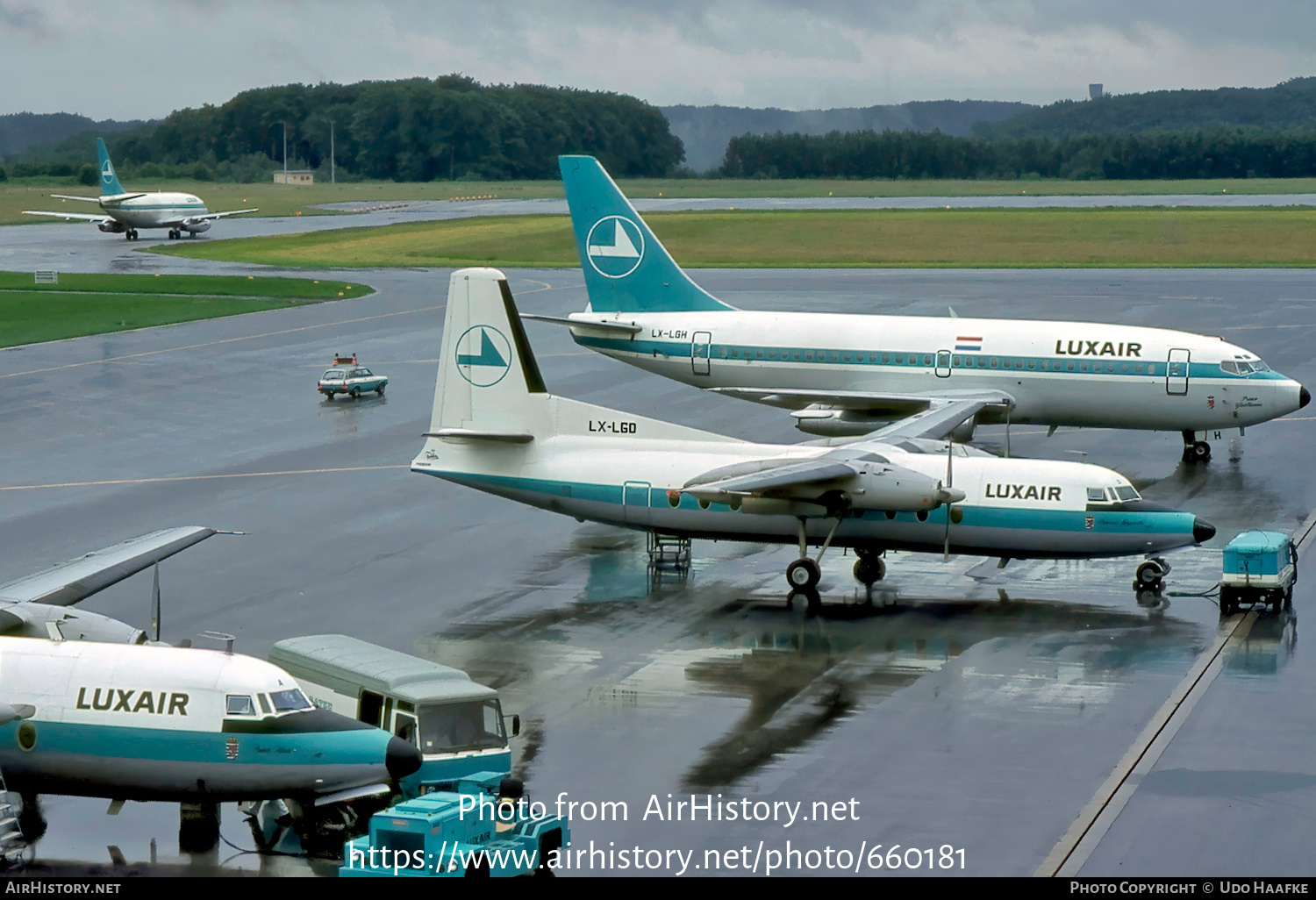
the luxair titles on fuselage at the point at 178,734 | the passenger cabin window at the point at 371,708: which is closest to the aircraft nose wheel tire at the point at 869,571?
the passenger cabin window at the point at 371,708

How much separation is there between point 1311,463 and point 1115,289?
158ft

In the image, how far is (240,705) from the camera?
2236 centimetres

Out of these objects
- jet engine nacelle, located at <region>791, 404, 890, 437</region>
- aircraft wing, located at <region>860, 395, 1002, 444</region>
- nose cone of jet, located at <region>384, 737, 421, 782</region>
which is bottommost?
nose cone of jet, located at <region>384, 737, 421, 782</region>

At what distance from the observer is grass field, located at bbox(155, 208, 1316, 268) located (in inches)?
4788

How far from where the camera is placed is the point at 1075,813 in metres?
23.9

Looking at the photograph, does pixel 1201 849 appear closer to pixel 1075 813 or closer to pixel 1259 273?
pixel 1075 813

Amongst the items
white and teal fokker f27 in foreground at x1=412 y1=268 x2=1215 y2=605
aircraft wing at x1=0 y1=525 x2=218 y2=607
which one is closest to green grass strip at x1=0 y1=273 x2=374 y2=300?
white and teal fokker f27 in foreground at x1=412 y1=268 x2=1215 y2=605

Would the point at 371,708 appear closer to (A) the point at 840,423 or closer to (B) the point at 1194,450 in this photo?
(A) the point at 840,423

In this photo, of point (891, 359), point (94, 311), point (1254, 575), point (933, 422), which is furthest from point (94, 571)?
point (94, 311)

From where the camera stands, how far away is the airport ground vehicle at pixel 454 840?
20.0 metres

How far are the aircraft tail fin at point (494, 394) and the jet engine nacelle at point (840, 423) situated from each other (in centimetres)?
1257

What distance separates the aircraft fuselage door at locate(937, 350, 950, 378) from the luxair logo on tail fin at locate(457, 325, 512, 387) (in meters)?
17.9

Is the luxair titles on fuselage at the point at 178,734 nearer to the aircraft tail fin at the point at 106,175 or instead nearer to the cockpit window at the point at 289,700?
the cockpit window at the point at 289,700

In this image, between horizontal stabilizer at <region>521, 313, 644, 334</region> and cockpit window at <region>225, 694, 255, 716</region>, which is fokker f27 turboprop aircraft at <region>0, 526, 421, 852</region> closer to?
cockpit window at <region>225, 694, 255, 716</region>
